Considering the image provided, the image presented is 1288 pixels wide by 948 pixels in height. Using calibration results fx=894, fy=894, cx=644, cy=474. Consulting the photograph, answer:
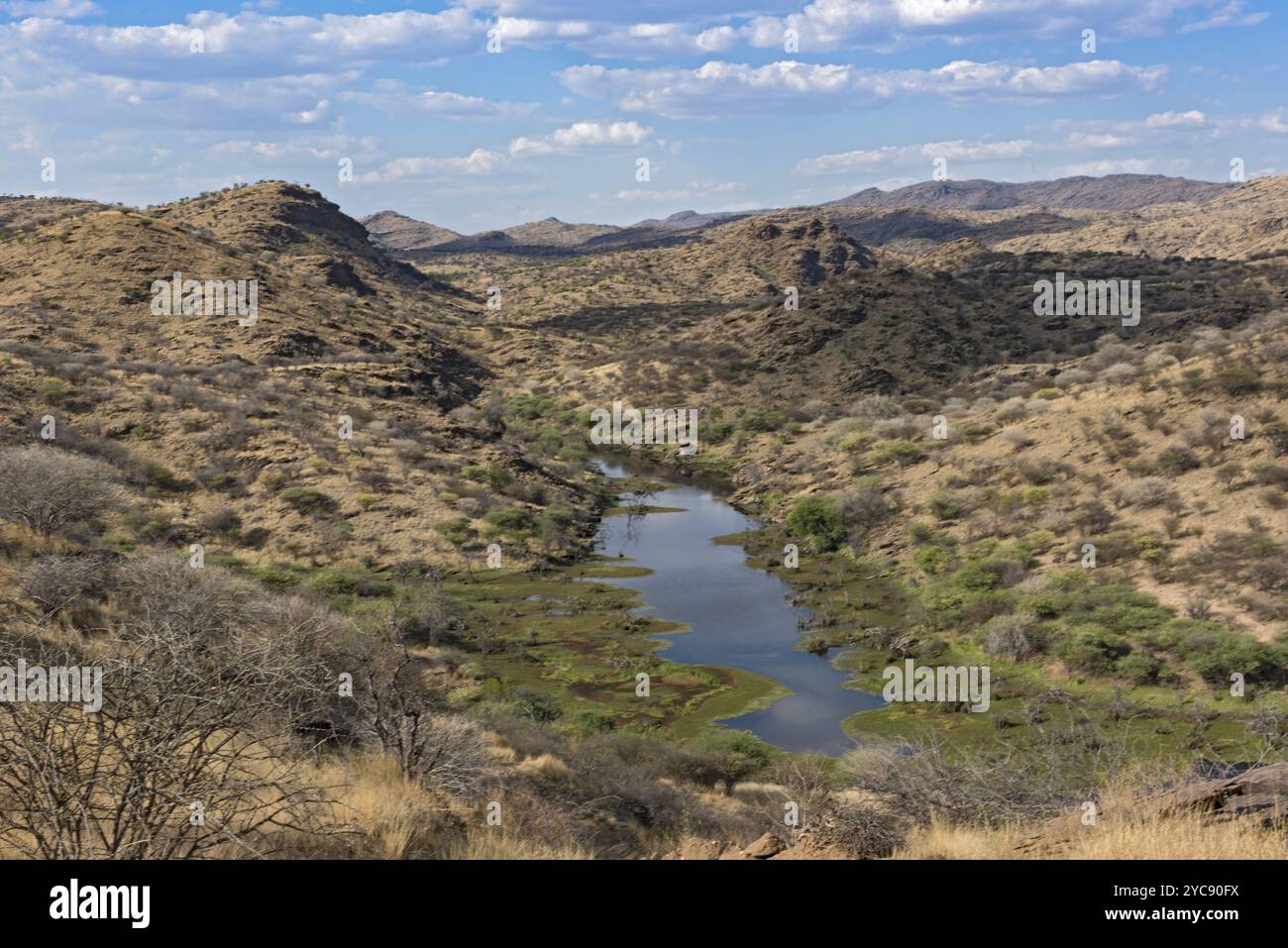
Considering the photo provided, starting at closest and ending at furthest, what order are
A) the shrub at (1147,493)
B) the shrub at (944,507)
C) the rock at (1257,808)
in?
the rock at (1257,808) < the shrub at (1147,493) < the shrub at (944,507)

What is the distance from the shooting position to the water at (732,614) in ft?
83.9

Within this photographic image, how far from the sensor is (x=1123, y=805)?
25.2 ft

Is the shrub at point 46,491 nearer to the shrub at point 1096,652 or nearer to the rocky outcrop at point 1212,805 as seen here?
the rocky outcrop at point 1212,805

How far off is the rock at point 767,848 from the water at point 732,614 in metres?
15.2

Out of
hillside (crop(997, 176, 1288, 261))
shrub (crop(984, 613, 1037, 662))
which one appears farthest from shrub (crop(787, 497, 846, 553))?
hillside (crop(997, 176, 1288, 261))

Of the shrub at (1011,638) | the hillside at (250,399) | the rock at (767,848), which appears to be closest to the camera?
the rock at (767,848)

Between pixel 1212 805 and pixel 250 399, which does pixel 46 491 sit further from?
pixel 1212 805

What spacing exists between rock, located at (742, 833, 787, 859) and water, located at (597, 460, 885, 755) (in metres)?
15.2

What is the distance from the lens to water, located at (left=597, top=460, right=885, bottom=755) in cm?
2556

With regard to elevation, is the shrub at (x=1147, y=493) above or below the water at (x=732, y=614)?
above

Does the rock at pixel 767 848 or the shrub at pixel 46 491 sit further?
the shrub at pixel 46 491

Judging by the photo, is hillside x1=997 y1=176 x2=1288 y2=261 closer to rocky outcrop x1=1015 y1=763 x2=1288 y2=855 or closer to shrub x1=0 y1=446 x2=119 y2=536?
rocky outcrop x1=1015 y1=763 x2=1288 y2=855

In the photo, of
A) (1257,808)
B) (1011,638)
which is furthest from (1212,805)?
(1011,638)

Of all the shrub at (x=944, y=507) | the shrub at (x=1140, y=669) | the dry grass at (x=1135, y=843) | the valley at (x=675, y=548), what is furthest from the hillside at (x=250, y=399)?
the dry grass at (x=1135, y=843)
